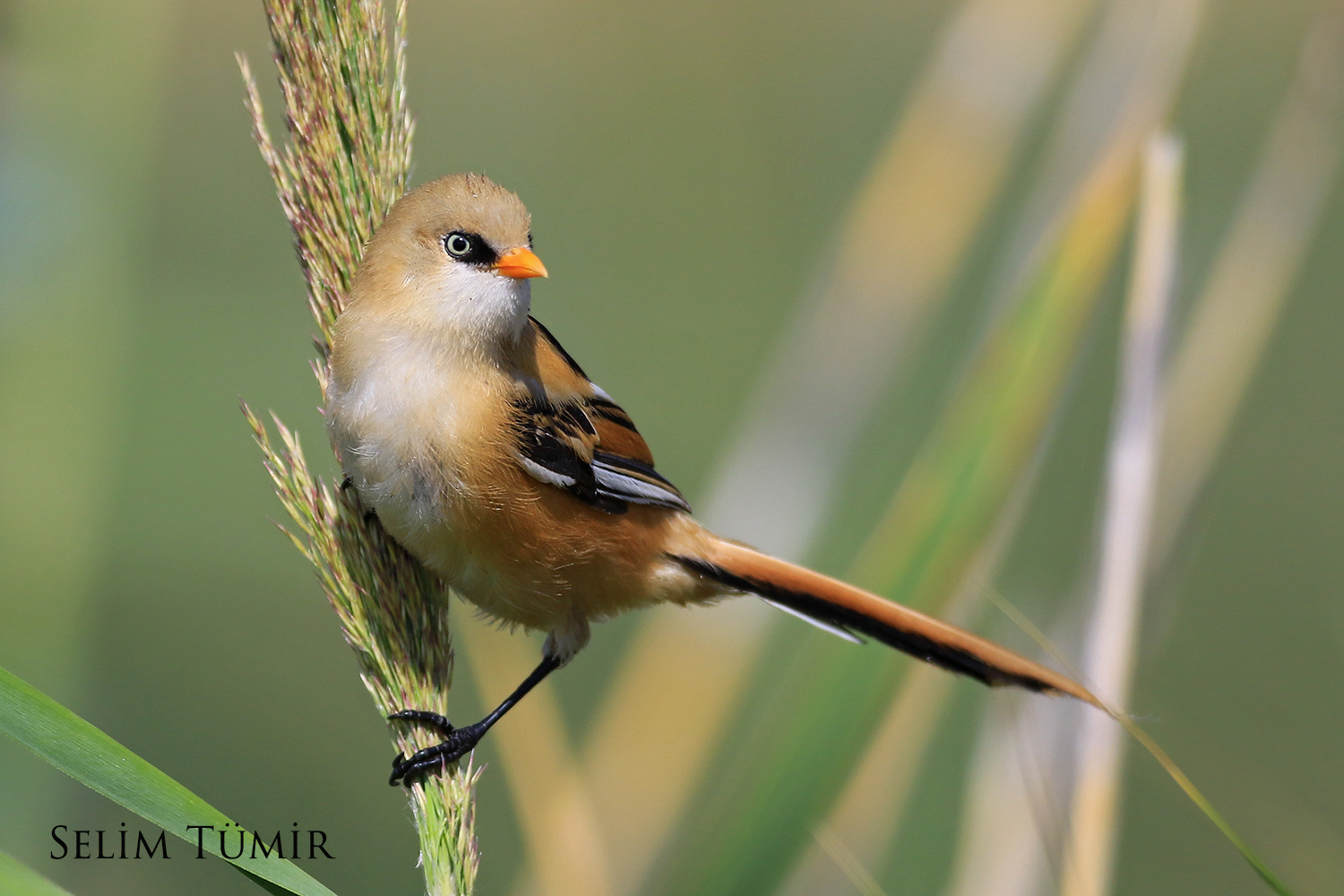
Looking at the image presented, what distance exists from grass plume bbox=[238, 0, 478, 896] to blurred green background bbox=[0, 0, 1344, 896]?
0.35 m

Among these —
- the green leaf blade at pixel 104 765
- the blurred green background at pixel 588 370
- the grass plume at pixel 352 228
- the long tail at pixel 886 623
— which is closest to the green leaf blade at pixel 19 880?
the green leaf blade at pixel 104 765

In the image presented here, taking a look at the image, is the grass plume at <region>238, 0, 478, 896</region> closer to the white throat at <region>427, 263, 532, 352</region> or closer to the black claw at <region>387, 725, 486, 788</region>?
the black claw at <region>387, 725, 486, 788</region>

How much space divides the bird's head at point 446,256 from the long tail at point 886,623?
656 millimetres

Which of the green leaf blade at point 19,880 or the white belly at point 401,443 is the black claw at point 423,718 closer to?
the white belly at point 401,443

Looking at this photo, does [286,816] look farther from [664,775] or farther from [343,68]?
[343,68]

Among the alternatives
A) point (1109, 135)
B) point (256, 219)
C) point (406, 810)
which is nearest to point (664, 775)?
point (406, 810)

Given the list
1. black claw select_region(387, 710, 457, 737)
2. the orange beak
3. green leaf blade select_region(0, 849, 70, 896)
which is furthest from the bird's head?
green leaf blade select_region(0, 849, 70, 896)

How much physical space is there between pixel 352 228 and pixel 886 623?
3.35ft

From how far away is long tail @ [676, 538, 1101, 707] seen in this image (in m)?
1.31

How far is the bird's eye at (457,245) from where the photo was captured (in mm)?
1544

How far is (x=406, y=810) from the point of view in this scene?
4.40ft

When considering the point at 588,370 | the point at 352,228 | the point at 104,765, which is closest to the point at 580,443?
the point at 352,228

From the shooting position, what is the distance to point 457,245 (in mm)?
1555

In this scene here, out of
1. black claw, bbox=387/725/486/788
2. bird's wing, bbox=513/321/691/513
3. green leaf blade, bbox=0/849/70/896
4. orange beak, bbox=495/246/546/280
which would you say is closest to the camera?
green leaf blade, bbox=0/849/70/896
